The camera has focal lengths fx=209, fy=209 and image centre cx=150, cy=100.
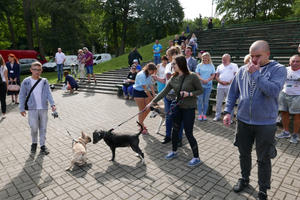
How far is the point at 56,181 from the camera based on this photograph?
141 inches

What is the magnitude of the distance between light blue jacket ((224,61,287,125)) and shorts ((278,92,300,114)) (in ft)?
9.29

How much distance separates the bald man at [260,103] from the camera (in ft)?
8.36

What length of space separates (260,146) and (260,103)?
1.96 feet

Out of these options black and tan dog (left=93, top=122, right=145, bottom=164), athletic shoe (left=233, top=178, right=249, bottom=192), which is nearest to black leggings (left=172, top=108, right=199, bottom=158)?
black and tan dog (left=93, top=122, right=145, bottom=164)

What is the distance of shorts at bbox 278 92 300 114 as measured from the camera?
4961 mm

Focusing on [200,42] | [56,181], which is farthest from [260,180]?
[200,42]

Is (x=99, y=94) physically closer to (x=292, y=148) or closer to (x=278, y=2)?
(x=292, y=148)

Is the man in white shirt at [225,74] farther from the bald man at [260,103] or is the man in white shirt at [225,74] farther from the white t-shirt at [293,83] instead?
the bald man at [260,103]

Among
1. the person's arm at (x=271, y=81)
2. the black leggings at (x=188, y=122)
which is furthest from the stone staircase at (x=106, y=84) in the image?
the person's arm at (x=271, y=81)

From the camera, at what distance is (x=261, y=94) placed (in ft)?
8.89

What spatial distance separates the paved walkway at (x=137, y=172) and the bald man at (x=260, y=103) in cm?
72

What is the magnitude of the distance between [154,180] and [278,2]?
32.6 m

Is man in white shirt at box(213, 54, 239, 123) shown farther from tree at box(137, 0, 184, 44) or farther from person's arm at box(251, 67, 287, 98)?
tree at box(137, 0, 184, 44)

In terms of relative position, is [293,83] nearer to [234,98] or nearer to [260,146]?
[234,98]
